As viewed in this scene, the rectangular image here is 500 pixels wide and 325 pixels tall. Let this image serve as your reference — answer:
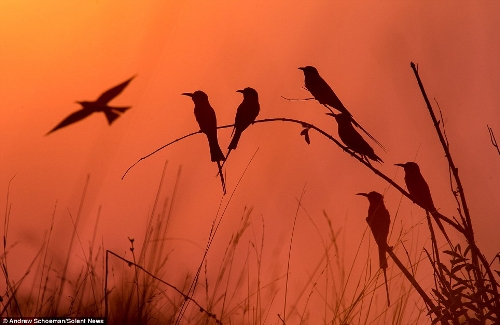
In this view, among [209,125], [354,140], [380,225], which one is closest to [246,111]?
[209,125]

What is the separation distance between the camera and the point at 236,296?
178cm

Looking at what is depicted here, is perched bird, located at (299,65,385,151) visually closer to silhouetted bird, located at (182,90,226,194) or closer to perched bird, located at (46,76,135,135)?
silhouetted bird, located at (182,90,226,194)

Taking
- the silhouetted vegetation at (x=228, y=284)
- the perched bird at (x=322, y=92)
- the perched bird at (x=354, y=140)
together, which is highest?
the perched bird at (x=322, y=92)

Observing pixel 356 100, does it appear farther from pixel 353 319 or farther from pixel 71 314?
pixel 71 314

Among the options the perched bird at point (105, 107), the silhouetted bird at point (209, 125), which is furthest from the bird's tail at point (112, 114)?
the silhouetted bird at point (209, 125)

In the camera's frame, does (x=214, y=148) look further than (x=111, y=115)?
Yes

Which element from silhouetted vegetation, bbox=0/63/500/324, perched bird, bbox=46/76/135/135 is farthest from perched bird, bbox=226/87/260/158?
perched bird, bbox=46/76/135/135

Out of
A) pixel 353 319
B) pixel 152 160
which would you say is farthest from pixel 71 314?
pixel 353 319

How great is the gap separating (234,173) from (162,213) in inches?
→ 11.2

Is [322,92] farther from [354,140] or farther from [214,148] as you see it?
[214,148]

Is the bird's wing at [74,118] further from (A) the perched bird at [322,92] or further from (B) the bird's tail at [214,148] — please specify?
(A) the perched bird at [322,92]

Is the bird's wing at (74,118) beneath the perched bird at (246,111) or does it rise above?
beneath

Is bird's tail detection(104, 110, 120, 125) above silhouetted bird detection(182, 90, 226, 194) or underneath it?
underneath

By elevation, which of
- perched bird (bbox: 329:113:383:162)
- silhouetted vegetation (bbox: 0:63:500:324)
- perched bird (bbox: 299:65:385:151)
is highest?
perched bird (bbox: 299:65:385:151)
